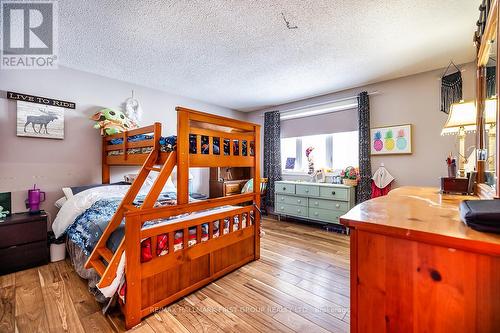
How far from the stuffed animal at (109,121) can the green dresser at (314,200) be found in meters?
2.77

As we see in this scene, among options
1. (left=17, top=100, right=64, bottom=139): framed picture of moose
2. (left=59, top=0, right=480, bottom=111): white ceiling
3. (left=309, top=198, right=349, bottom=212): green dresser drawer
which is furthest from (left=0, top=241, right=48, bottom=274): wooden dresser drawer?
(left=309, top=198, right=349, bottom=212): green dresser drawer

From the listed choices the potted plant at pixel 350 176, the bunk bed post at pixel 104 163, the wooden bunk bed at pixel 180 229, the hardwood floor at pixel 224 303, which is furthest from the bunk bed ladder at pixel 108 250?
the potted plant at pixel 350 176

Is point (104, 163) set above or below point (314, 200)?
above

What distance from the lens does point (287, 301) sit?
175 cm

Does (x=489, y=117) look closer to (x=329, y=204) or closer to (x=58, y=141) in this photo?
(x=329, y=204)

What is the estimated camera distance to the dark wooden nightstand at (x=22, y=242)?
219cm

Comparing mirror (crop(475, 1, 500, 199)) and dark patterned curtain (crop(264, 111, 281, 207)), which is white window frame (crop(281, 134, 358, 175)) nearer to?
dark patterned curtain (crop(264, 111, 281, 207))

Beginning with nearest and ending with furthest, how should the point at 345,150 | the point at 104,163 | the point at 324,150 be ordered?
1. the point at 104,163
2. the point at 345,150
3. the point at 324,150

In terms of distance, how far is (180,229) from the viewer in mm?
1774

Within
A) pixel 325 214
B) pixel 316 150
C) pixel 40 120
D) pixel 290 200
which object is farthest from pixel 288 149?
→ pixel 40 120

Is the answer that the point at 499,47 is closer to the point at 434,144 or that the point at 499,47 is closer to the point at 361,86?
the point at 434,144

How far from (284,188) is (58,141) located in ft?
11.4

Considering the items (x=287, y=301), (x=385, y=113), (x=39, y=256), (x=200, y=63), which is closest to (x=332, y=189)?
(x=385, y=113)

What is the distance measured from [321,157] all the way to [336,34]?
2.37 meters
